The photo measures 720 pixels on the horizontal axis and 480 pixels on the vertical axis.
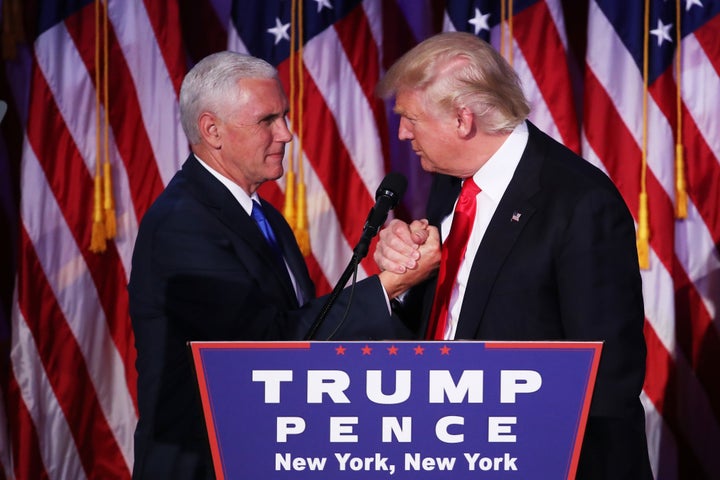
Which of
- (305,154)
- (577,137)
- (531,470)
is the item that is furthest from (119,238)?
(531,470)

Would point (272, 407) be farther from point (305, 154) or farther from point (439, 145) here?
point (305, 154)

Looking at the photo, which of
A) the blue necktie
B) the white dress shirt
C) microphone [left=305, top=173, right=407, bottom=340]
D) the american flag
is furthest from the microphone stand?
the american flag

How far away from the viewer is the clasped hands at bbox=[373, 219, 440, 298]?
198 cm

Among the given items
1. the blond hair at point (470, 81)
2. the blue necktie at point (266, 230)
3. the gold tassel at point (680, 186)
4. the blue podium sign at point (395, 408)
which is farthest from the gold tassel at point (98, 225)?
the blue podium sign at point (395, 408)

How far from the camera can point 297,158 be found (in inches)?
143

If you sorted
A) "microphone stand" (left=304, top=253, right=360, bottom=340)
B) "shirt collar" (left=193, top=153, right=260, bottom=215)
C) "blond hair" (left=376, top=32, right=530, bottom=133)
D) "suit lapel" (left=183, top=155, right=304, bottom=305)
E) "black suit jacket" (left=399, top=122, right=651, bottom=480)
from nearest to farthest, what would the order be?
"microphone stand" (left=304, top=253, right=360, bottom=340) < "black suit jacket" (left=399, top=122, right=651, bottom=480) < "blond hair" (left=376, top=32, right=530, bottom=133) < "suit lapel" (left=183, top=155, right=304, bottom=305) < "shirt collar" (left=193, top=153, right=260, bottom=215)

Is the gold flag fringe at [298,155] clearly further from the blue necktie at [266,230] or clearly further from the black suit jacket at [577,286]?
the black suit jacket at [577,286]

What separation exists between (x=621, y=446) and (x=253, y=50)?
7.75 ft

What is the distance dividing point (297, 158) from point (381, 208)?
1.92 meters

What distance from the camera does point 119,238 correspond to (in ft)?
11.7

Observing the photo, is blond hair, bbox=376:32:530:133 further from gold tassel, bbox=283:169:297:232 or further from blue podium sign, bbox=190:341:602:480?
gold tassel, bbox=283:169:297:232

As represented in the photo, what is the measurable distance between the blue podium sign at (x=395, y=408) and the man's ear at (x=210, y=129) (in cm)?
106

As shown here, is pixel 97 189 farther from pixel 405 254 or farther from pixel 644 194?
pixel 644 194

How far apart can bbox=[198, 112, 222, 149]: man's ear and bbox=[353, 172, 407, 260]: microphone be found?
1.94ft
